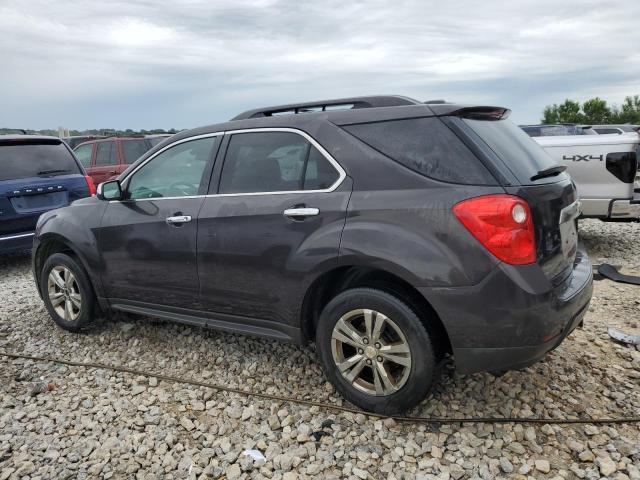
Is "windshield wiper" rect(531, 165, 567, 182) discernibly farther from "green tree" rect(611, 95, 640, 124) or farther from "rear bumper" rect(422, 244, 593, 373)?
"green tree" rect(611, 95, 640, 124)

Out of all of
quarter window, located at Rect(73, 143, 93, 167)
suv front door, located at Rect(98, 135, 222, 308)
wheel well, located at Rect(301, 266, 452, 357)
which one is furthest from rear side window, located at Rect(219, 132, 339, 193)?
quarter window, located at Rect(73, 143, 93, 167)

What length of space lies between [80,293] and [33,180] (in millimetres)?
3318

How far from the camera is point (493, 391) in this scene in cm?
324

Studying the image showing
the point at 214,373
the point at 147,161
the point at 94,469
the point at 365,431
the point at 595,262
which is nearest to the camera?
the point at 94,469

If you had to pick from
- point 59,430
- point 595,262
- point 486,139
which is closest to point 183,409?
point 59,430

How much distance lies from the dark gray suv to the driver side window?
0.4 inches

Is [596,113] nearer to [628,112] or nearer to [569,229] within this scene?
[628,112]

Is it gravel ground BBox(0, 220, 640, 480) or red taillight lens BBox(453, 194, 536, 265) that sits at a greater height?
red taillight lens BBox(453, 194, 536, 265)

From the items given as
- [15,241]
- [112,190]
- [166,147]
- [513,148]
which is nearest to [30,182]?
[15,241]

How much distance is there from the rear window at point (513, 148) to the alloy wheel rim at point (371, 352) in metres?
1.06

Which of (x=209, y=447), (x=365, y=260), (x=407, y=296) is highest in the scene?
(x=365, y=260)

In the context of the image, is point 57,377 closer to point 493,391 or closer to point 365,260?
point 365,260

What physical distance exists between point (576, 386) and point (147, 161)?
338 centimetres

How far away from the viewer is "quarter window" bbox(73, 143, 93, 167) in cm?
1264
